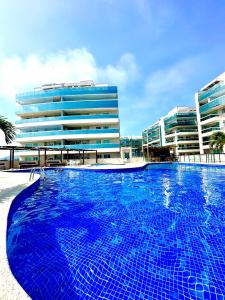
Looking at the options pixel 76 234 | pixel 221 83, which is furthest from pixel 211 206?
pixel 221 83

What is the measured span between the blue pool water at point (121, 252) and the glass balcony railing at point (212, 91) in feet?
125

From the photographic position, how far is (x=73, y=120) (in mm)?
33125

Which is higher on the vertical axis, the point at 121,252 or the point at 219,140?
the point at 219,140

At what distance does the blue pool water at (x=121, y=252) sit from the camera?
2414 mm

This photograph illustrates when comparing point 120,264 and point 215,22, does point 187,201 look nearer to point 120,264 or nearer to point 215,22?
point 120,264

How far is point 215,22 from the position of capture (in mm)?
10469

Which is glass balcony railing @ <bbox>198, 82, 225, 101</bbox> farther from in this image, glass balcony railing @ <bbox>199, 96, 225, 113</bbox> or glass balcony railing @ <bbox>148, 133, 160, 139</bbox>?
glass balcony railing @ <bbox>148, 133, 160, 139</bbox>

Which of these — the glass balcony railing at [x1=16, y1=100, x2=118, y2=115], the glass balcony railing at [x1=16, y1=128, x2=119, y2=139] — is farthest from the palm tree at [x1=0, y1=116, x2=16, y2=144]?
the glass balcony railing at [x1=16, y1=100, x2=118, y2=115]

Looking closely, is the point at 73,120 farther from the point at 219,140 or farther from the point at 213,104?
the point at 213,104

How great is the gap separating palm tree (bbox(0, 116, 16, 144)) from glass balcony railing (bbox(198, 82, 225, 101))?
132 ft

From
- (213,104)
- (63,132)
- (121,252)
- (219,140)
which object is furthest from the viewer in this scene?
(213,104)

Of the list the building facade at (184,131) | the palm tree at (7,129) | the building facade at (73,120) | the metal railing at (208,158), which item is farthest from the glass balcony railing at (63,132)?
the building facade at (184,131)

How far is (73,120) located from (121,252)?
105 ft

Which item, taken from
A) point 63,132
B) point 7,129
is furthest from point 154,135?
point 7,129
